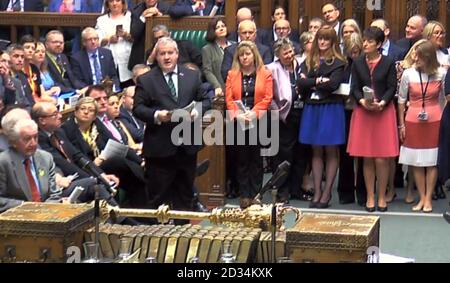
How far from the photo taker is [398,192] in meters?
10.4

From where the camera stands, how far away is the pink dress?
9.55m

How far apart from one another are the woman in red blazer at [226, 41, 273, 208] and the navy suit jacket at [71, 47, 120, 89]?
2.44 m

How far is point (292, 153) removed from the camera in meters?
10.0

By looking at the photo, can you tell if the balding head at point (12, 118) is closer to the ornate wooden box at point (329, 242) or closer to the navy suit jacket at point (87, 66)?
the ornate wooden box at point (329, 242)

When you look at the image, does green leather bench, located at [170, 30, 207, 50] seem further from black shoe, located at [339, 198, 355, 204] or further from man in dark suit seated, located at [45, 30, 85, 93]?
black shoe, located at [339, 198, 355, 204]

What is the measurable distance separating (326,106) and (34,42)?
10.9ft

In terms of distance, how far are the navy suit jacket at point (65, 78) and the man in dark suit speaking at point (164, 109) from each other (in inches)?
111

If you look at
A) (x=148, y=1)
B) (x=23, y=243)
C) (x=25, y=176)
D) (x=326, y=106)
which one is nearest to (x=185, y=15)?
(x=148, y=1)

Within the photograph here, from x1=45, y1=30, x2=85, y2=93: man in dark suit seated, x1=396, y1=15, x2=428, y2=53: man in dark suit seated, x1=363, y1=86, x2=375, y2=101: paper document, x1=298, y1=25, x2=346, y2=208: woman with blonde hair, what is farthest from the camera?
x1=45, y1=30, x2=85, y2=93: man in dark suit seated

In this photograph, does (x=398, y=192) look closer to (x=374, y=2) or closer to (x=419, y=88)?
(x=419, y=88)

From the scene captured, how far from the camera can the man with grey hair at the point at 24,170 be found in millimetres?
6422

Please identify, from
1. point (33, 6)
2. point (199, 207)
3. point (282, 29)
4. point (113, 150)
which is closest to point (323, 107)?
point (199, 207)

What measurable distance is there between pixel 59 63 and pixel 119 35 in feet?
3.06

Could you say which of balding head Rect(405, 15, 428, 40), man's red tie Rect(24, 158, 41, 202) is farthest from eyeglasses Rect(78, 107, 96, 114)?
balding head Rect(405, 15, 428, 40)
